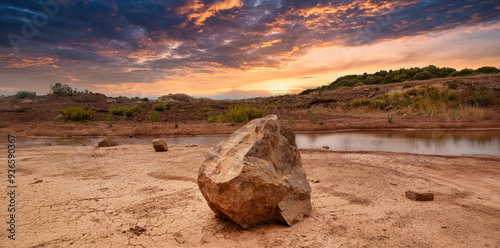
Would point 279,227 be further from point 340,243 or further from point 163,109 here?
point 163,109

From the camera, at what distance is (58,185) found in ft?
17.4

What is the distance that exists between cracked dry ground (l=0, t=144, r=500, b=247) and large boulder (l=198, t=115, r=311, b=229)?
22cm

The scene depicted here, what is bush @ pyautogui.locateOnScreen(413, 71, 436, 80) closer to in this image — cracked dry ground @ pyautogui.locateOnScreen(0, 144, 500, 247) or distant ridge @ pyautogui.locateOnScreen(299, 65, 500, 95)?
distant ridge @ pyautogui.locateOnScreen(299, 65, 500, 95)

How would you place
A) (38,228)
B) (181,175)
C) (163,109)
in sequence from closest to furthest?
(38,228)
(181,175)
(163,109)

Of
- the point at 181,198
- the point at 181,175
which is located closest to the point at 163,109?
the point at 181,175

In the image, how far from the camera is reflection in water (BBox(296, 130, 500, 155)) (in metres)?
9.46

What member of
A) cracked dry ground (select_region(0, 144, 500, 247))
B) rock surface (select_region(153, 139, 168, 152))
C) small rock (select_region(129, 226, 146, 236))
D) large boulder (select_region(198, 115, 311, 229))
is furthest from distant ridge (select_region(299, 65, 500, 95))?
small rock (select_region(129, 226, 146, 236))

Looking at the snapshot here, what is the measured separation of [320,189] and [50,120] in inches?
814

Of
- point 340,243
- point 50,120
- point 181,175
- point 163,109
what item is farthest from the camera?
point 163,109

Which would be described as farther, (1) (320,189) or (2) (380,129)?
(2) (380,129)

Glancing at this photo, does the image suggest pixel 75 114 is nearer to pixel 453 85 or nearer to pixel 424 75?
pixel 453 85

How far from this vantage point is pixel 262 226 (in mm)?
3520

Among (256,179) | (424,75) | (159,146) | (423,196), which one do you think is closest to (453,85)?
(424,75)

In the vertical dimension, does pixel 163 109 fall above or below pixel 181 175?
above
